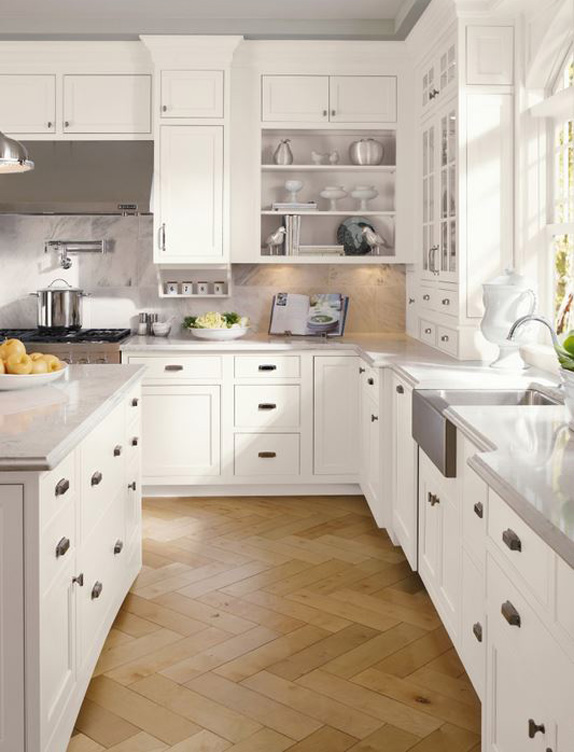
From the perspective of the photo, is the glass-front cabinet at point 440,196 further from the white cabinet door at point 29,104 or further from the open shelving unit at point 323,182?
the white cabinet door at point 29,104

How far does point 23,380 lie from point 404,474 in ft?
5.43

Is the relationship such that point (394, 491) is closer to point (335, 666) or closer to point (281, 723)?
point (335, 666)

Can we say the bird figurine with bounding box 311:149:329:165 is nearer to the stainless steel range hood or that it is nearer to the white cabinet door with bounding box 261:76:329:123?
the white cabinet door with bounding box 261:76:329:123

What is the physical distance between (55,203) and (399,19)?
2.27 metres

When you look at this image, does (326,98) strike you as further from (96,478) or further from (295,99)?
(96,478)

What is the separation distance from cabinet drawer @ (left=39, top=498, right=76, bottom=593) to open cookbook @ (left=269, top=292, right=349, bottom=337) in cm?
317

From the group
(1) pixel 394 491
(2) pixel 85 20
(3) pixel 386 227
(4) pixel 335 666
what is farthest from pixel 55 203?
(4) pixel 335 666

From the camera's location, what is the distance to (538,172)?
4.12m

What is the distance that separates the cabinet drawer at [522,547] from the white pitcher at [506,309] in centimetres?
181

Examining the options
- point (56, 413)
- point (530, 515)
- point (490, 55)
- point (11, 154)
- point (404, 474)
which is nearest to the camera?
point (530, 515)

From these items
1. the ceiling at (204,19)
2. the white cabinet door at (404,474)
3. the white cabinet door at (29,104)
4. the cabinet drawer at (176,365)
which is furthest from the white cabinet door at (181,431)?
the ceiling at (204,19)

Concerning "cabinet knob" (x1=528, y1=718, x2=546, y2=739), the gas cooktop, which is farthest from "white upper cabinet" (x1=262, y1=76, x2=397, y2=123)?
"cabinet knob" (x1=528, y1=718, x2=546, y2=739)

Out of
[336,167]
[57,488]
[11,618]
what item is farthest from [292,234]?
[11,618]

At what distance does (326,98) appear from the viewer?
5.28 m
